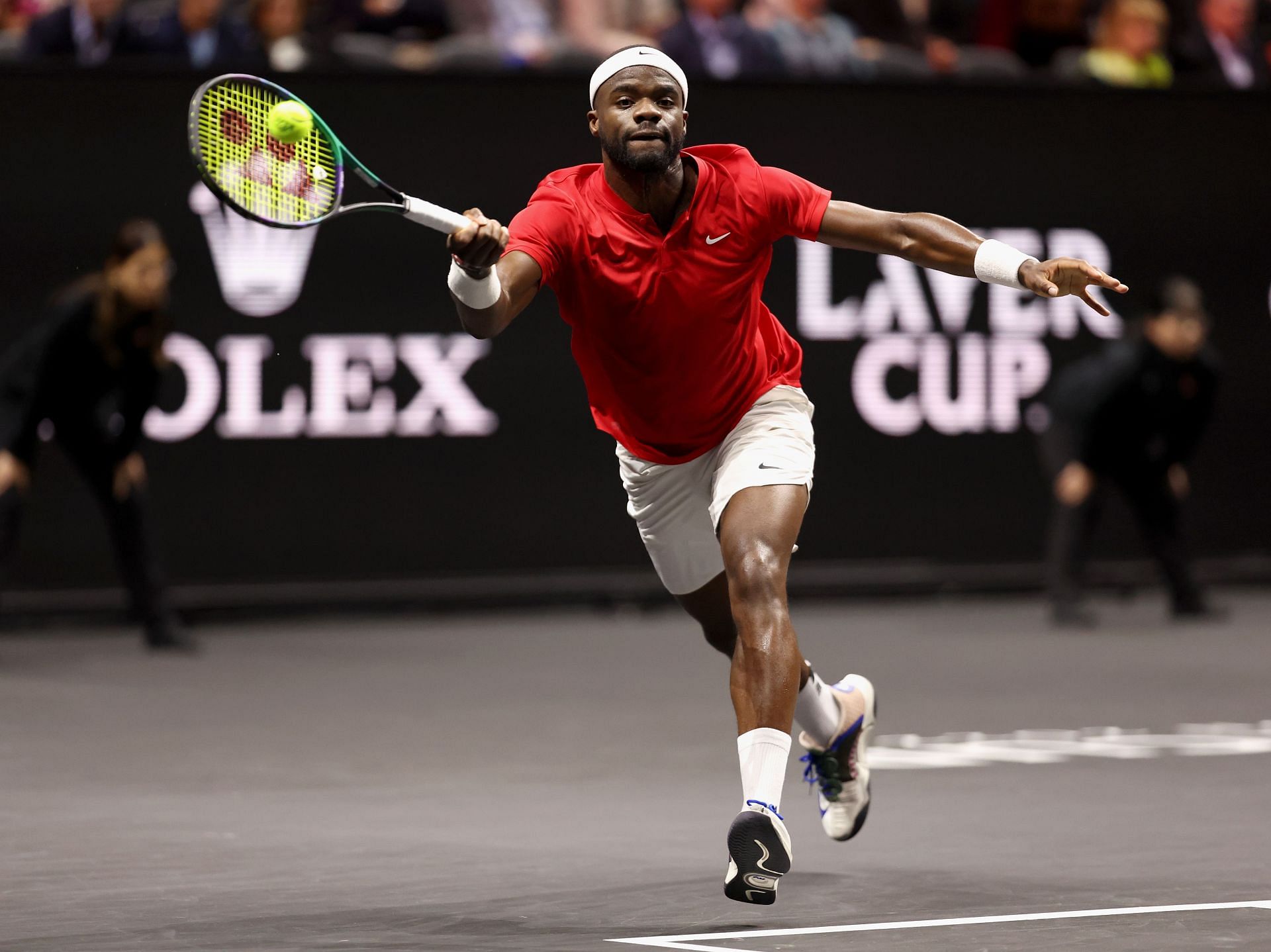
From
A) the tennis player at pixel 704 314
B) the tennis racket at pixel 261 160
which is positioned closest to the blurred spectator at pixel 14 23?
the tennis player at pixel 704 314

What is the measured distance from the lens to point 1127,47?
1388 cm

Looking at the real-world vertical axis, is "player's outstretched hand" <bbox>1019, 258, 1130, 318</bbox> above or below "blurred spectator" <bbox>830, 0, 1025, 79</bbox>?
below

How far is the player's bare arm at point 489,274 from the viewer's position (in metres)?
5.16

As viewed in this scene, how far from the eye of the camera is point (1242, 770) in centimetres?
804

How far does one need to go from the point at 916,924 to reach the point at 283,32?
26.2ft

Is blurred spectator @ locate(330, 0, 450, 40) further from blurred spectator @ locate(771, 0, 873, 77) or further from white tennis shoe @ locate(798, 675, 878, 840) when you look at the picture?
white tennis shoe @ locate(798, 675, 878, 840)

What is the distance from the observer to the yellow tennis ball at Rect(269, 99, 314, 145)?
5.49 metres

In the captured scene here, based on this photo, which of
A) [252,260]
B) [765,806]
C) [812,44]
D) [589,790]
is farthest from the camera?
[812,44]

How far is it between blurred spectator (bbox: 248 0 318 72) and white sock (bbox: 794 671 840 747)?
256 inches

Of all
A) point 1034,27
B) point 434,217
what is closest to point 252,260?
point 1034,27

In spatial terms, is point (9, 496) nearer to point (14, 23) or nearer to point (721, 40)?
point (14, 23)

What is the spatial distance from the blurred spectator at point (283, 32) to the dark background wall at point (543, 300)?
0.97 ft

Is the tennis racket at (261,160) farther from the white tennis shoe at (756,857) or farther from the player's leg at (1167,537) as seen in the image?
the player's leg at (1167,537)

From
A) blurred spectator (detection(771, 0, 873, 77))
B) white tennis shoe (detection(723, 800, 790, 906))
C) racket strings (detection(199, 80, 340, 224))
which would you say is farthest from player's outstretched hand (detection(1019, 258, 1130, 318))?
blurred spectator (detection(771, 0, 873, 77))
